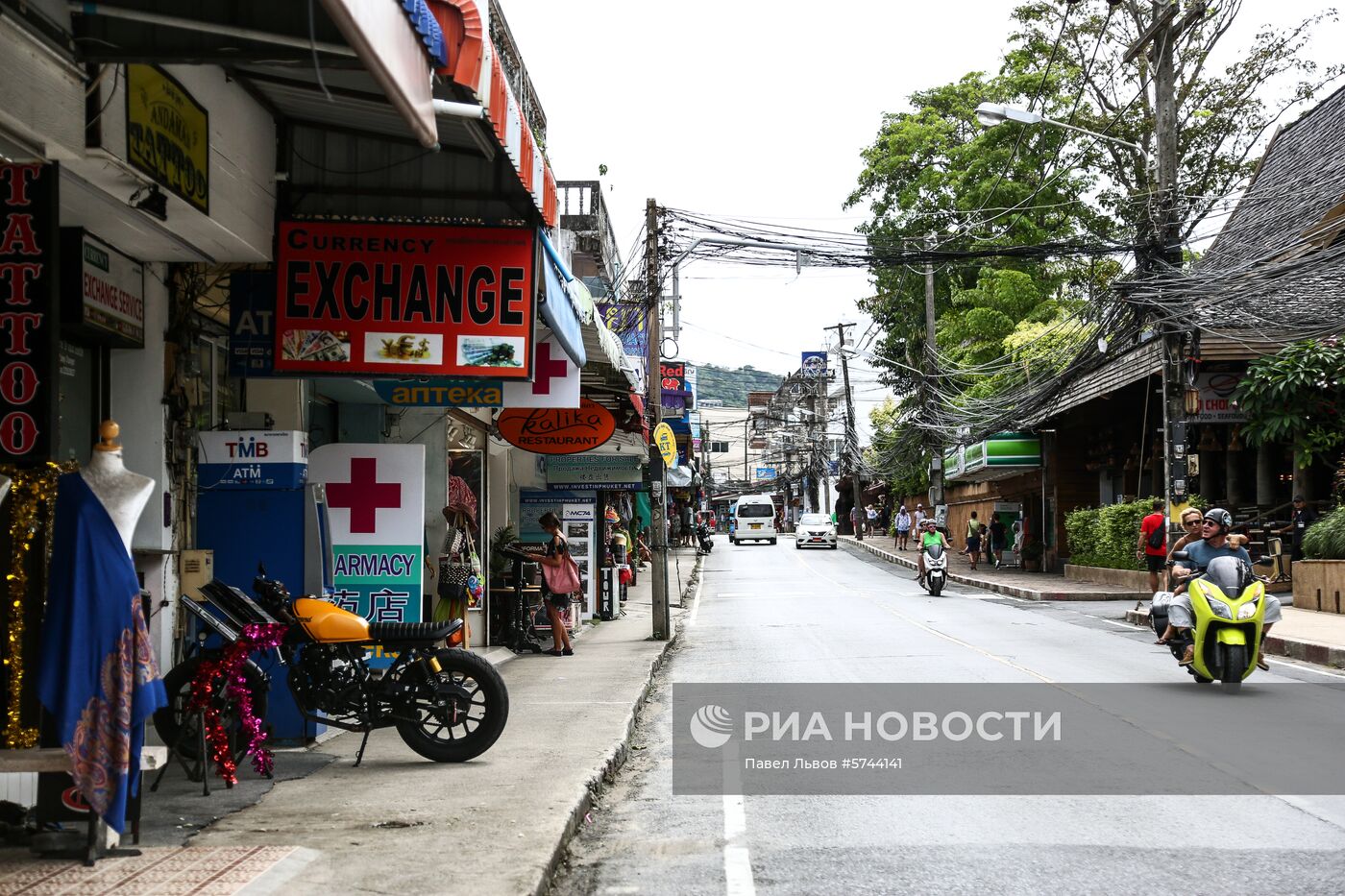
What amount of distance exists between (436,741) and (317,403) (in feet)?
18.2

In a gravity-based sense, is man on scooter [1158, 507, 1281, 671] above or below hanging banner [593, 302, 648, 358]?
below

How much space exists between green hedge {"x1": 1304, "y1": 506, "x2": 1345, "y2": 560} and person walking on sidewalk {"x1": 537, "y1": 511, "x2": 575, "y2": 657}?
39.4ft

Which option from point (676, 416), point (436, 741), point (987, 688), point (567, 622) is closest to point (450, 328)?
point (436, 741)

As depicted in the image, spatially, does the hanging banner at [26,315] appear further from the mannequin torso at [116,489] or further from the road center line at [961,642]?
the road center line at [961,642]

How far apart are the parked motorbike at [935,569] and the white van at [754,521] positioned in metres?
42.2

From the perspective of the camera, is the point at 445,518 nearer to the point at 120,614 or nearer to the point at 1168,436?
the point at 120,614

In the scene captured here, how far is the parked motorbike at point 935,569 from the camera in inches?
1217

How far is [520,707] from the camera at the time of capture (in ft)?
38.3

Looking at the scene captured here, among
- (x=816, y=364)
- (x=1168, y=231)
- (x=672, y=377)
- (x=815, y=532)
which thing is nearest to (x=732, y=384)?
(x=816, y=364)

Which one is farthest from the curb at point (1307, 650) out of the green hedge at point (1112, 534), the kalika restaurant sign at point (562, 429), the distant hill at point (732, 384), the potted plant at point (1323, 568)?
the distant hill at point (732, 384)

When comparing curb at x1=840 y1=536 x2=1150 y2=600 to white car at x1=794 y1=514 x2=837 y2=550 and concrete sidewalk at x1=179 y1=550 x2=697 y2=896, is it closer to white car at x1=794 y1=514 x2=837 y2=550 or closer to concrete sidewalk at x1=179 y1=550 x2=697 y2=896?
concrete sidewalk at x1=179 y1=550 x2=697 y2=896

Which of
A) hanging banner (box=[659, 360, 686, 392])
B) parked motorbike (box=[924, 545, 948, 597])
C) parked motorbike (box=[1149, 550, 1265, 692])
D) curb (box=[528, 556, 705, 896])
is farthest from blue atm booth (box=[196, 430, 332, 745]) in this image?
hanging banner (box=[659, 360, 686, 392])

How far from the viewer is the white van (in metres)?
73.8

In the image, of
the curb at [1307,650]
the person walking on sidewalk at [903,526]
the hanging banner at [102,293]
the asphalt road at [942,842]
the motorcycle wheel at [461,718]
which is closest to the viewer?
the asphalt road at [942,842]
